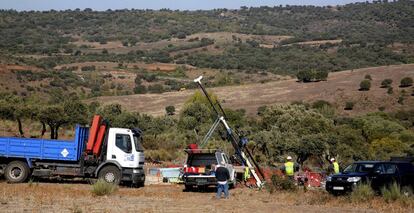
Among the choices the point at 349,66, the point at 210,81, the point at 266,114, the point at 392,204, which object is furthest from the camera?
the point at 349,66

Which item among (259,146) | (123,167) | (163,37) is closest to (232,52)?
(163,37)

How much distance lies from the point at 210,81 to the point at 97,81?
23.7 m

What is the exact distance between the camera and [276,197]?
2005cm

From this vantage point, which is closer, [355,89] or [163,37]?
[355,89]

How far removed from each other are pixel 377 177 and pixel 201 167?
674cm

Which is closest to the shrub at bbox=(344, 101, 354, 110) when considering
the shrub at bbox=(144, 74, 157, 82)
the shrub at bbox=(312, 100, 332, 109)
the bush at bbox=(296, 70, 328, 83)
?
the shrub at bbox=(312, 100, 332, 109)

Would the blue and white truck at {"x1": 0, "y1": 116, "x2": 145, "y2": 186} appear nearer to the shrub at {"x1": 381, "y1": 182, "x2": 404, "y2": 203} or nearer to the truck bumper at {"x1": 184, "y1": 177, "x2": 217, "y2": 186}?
the truck bumper at {"x1": 184, "y1": 177, "x2": 217, "y2": 186}

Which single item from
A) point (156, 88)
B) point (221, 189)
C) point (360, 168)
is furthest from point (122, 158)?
point (156, 88)

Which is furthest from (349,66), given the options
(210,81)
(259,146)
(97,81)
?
(259,146)

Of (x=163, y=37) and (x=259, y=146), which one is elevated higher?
(x=163, y=37)

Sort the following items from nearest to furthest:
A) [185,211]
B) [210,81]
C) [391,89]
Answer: [185,211]
[391,89]
[210,81]

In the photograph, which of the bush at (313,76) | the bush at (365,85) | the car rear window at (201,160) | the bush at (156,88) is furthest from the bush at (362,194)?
the bush at (156,88)

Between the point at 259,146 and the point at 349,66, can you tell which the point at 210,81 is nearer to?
the point at 349,66

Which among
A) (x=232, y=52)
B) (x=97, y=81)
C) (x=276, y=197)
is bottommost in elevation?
(x=276, y=197)
